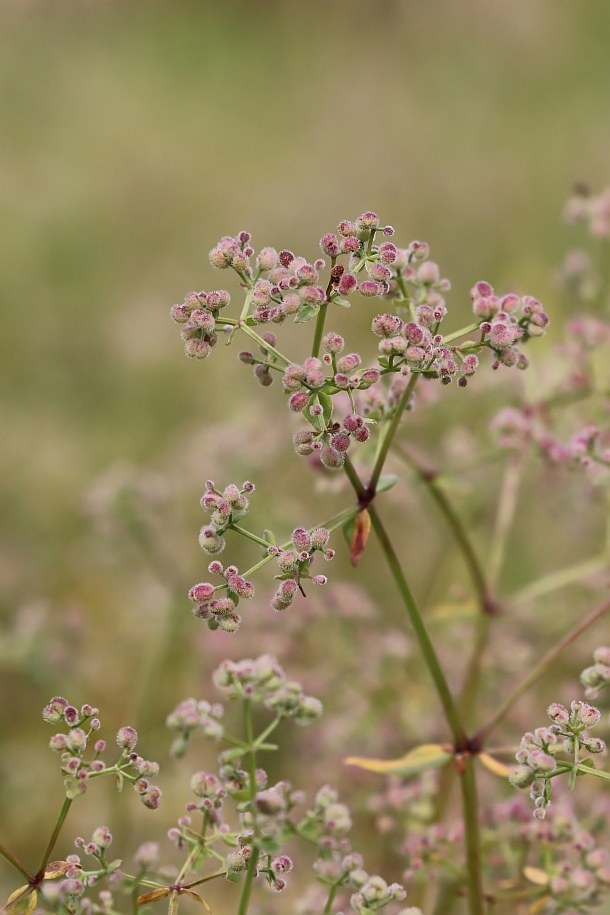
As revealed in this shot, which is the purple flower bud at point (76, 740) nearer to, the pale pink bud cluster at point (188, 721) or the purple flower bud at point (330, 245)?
the pale pink bud cluster at point (188, 721)

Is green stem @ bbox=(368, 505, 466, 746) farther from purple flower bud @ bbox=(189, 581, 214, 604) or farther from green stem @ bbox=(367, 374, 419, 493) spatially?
purple flower bud @ bbox=(189, 581, 214, 604)

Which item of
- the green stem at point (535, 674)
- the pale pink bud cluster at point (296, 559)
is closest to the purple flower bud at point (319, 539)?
the pale pink bud cluster at point (296, 559)

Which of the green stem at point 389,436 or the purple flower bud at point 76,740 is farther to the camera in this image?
the green stem at point 389,436

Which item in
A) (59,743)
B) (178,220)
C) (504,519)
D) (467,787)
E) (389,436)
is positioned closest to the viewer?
(59,743)

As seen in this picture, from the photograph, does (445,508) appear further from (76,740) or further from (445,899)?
(76,740)

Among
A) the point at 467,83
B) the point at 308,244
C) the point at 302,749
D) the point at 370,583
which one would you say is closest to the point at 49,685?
the point at 302,749

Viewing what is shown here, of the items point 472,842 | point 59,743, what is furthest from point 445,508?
point 59,743
